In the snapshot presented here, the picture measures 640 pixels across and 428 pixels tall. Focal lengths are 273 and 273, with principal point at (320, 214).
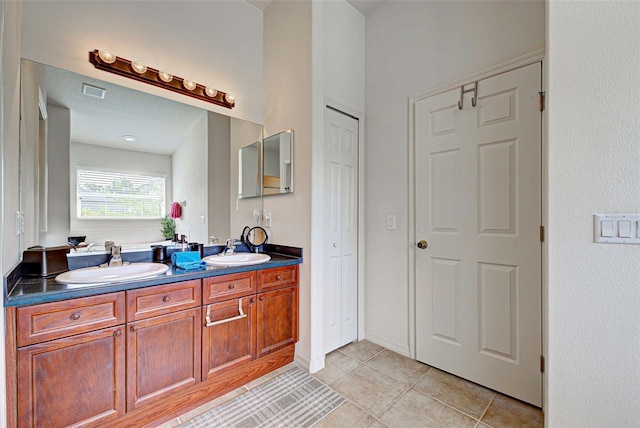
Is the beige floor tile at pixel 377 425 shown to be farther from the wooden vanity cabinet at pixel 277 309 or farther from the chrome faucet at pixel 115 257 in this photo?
the chrome faucet at pixel 115 257

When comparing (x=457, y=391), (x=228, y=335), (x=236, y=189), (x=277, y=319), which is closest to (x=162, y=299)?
(x=228, y=335)

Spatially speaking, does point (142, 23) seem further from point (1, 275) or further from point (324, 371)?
point (324, 371)

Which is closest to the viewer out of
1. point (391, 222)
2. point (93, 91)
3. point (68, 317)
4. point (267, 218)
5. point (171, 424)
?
point (68, 317)

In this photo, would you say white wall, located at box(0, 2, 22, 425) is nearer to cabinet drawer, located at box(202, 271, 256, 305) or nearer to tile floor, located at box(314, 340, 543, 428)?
cabinet drawer, located at box(202, 271, 256, 305)

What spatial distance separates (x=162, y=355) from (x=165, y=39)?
2175 mm

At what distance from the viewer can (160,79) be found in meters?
2.00

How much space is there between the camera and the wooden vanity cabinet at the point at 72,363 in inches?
44.6

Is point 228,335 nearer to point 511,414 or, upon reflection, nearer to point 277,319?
point 277,319

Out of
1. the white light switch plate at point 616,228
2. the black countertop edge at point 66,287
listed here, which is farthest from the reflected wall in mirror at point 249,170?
the white light switch plate at point 616,228

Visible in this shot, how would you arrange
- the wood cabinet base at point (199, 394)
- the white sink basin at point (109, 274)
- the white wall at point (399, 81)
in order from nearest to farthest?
1. the white sink basin at point (109, 274)
2. the wood cabinet base at point (199, 394)
3. the white wall at point (399, 81)

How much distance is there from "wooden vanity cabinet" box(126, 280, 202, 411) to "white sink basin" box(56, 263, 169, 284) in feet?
0.30

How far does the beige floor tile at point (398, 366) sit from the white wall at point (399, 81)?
0.09 meters

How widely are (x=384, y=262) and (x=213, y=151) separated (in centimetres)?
176

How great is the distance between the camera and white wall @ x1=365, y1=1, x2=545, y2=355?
186 cm
